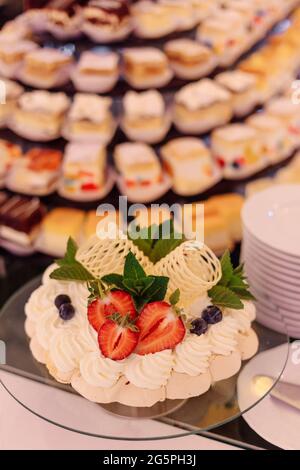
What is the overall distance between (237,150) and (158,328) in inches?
94.0

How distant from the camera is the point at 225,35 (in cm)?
367

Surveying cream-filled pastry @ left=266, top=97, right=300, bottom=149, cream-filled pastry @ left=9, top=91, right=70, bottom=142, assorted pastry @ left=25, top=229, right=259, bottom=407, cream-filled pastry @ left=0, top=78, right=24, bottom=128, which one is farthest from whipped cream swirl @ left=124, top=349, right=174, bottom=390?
→ cream-filled pastry @ left=266, top=97, right=300, bottom=149

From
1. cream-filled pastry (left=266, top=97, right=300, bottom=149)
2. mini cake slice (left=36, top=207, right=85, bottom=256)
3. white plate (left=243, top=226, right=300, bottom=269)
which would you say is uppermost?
white plate (left=243, top=226, right=300, bottom=269)

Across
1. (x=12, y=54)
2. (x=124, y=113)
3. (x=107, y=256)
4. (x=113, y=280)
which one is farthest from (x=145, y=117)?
(x=113, y=280)

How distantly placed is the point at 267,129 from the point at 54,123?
1347 mm

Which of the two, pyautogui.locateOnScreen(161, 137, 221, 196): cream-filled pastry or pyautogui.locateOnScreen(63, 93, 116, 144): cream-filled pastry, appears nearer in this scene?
pyautogui.locateOnScreen(63, 93, 116, 144): cream-filled pastry

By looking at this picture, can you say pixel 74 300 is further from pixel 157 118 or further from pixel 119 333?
pixel 157 118

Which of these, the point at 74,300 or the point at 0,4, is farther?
the point at 0,4

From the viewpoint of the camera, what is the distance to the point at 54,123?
3.53m


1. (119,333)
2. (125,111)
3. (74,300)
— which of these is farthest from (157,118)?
(119,333)

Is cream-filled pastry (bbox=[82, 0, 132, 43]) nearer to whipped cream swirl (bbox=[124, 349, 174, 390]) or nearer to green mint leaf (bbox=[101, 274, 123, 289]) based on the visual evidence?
green mint leaf (bbox=[101, 274, 123, 289])

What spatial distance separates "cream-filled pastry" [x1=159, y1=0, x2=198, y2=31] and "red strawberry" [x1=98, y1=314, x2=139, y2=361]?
2405mm

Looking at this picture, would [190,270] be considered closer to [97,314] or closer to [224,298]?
[224,298]

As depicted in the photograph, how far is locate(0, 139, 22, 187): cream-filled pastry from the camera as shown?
374cm
